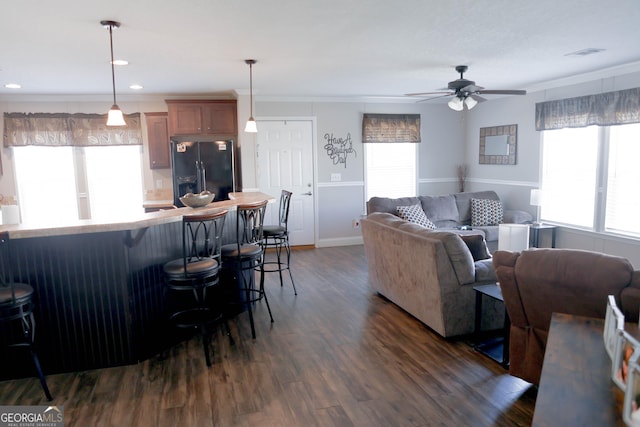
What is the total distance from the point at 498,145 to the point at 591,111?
1.75 meters

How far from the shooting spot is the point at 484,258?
12.1 feet

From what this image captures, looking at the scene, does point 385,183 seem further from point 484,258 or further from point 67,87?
point 67,87

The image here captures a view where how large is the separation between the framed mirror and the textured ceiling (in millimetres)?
1177

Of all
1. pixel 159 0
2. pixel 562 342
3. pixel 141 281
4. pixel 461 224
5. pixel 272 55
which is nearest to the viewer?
pixel 562 342

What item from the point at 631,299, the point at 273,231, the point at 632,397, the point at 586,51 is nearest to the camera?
the point at 632,397

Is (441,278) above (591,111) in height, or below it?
below

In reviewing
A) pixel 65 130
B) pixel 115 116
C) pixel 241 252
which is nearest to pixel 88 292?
pixel 241 252

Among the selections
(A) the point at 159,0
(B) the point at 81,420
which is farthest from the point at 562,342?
(A) the point at 159,0

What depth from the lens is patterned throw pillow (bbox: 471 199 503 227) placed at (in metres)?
6.39

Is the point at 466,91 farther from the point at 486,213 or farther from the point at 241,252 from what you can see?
the point at 241,252

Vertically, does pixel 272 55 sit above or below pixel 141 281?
above

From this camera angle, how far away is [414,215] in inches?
229

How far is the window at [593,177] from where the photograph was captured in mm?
5012

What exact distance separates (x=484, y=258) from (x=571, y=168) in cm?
302
